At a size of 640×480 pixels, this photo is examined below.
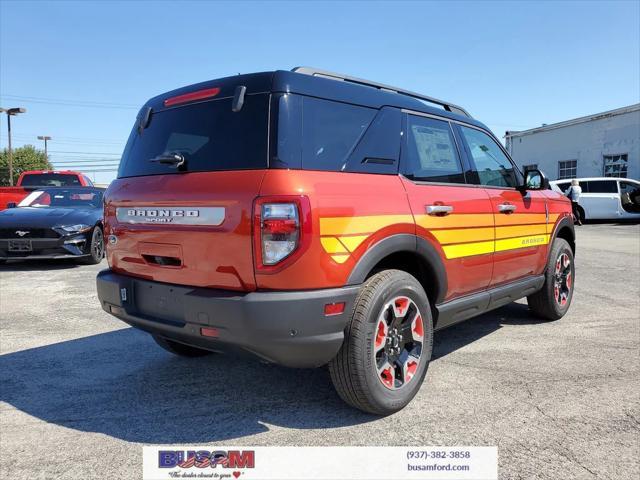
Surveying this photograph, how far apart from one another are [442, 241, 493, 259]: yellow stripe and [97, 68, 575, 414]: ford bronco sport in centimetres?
1

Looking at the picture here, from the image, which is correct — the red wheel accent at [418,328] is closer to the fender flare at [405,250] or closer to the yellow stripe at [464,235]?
the fender flare at [405,250]

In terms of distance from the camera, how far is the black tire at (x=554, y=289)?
4633 mm

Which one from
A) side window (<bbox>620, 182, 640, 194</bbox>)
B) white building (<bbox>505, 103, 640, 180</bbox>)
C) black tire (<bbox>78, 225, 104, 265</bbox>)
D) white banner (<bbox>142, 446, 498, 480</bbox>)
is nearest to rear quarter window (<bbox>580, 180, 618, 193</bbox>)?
side window (<bbox>620, 182, 640, 194</bbox>)

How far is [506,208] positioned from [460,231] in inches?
31.8

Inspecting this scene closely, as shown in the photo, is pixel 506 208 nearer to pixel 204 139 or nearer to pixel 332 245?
pixel 332 245

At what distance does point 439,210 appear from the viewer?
3.08 meters

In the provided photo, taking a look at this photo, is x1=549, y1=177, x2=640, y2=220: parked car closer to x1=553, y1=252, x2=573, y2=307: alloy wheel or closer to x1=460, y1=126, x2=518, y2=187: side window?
x1=553, y1=252, x2=573, y2=307: alloy wheel

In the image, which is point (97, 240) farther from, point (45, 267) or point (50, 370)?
point (50, 370)

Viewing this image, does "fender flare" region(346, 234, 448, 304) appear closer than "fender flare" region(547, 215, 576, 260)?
Yes

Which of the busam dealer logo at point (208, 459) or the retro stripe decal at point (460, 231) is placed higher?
the retro stripe decal at point (460, 231)

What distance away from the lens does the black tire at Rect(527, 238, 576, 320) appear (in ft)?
15.2

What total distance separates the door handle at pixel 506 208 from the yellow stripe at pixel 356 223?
1345 millimetres

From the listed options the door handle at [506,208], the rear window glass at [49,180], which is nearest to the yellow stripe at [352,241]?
the door handle at [506,208]

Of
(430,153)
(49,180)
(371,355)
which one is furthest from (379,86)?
(49,180)
